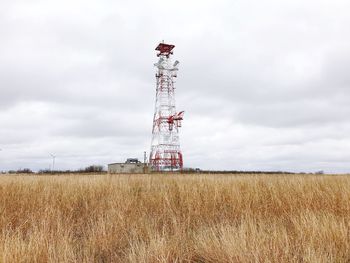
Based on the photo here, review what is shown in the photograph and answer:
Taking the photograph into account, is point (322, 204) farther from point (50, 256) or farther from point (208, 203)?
point (50, 256)

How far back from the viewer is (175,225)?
6.50m

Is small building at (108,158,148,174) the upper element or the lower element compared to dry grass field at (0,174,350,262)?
upper

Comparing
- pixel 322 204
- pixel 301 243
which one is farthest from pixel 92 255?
Answer: pixel 322 204

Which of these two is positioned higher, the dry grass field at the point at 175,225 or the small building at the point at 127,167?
the small building at the point at 127,167

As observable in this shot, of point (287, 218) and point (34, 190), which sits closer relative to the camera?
point (287, 218)

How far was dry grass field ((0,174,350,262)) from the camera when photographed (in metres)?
4.82

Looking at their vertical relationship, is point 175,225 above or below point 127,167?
below

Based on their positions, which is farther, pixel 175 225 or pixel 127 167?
pixel 127 167

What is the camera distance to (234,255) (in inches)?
179

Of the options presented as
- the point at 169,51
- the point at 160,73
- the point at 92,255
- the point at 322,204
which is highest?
the point at 169,51

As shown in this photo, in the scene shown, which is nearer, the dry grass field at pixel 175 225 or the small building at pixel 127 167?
the dry grass field at pixel 175 225

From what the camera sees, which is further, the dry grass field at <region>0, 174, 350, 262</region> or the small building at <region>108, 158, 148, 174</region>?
the small building at <region>108, 158, 148, 174</region>

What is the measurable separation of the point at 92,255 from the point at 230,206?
4.41 m

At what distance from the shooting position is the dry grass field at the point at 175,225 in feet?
15.8
